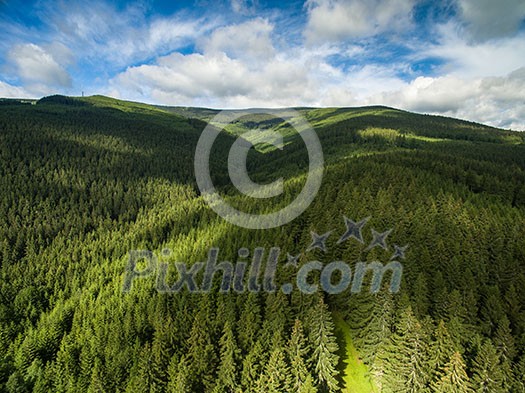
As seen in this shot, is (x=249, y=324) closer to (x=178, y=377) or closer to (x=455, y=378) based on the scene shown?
(x=178, y=377)

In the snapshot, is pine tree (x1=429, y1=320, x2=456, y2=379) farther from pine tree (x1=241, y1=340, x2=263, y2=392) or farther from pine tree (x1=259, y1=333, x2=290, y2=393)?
pine tree (x1=241, y1=340, x2=263, y2=392)

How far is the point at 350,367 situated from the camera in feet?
172

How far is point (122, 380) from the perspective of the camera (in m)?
55.8

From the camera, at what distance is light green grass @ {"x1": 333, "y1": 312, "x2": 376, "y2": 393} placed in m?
49.1

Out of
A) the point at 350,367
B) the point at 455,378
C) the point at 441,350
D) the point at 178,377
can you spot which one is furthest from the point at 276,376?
the point at 441,350

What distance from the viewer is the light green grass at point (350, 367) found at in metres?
49.1

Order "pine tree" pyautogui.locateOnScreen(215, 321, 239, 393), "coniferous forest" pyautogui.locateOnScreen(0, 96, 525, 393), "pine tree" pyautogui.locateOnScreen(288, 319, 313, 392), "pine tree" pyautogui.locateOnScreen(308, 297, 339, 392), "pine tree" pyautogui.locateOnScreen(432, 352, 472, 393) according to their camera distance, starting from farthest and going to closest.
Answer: "pine tree" pyautogui.locateOnScreen(215, 321, 239, 393) < "pine tree" pyautogui.locateOnScreen(308, 297, 339, 392) < "coniferous forest" pyautogui.locateOnScreen(0, 96, 525, 393) < "pine tree" pyautogui.locateOnScreen(288, 319, 313, 392) < "pine tree" pyautogui.locateOnScreen(432, 352, 472, 393)

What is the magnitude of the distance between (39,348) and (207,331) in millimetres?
46290

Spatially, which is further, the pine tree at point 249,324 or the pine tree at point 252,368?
the pine tree at point 249,324

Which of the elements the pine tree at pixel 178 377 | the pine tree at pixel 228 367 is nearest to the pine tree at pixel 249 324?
the pine tree at pixel 228 367

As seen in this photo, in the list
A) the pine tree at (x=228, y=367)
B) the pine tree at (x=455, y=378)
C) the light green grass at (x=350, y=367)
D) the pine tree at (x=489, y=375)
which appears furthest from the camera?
the light green grass at (x=350, y=367)

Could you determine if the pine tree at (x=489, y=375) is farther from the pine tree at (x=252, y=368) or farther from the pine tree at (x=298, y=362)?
the pine tree at (x=252, y=368)

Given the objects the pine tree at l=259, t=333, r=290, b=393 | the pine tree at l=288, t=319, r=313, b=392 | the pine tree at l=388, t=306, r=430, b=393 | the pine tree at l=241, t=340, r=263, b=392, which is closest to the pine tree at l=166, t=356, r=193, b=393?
the pine tree at l=241, t=340, r=263, b=392

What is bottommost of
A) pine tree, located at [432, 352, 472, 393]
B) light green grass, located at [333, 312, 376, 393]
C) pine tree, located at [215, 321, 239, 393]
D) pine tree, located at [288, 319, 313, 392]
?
light green grass, located at [333, 312, 376, 393]
